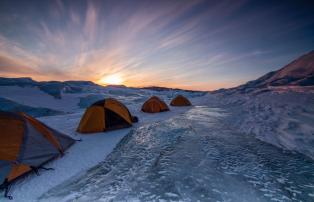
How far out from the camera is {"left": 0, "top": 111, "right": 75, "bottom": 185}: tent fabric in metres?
4.21

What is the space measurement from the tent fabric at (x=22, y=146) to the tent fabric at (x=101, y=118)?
122 inches

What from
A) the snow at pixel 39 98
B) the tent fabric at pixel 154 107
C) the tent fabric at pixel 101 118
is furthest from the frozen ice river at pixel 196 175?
the snow at pixel 39 98

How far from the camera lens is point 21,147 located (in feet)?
15.4

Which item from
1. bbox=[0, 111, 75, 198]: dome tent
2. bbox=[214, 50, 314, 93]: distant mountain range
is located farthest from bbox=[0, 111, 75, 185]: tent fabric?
bbox=[214, 50, 314, 93]: distant mountain range

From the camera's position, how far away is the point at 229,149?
21.0ft

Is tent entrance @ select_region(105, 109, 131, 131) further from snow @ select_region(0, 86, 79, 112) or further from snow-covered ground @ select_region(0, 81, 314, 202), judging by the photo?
snow @ select_region(0, 86, 79, 112)

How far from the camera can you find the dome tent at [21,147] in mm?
4176

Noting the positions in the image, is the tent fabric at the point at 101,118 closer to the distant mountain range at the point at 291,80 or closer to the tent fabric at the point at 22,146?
the tent fabric at the point at 22,146

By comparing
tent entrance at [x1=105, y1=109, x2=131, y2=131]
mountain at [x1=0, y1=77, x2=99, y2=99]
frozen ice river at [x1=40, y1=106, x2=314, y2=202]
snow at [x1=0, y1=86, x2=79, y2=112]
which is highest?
mountain at [x1=0, y1=77, x2=99, y2=99]

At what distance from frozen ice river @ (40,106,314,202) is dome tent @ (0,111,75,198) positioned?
1115mm

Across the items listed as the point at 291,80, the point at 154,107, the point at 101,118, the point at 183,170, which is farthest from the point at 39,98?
the point at 291,80

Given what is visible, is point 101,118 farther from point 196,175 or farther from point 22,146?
point 196,175

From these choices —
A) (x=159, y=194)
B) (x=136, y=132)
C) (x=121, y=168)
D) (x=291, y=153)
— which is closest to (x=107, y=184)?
(x=121, y=168)

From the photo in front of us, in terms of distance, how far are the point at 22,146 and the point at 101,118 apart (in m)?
4.89
